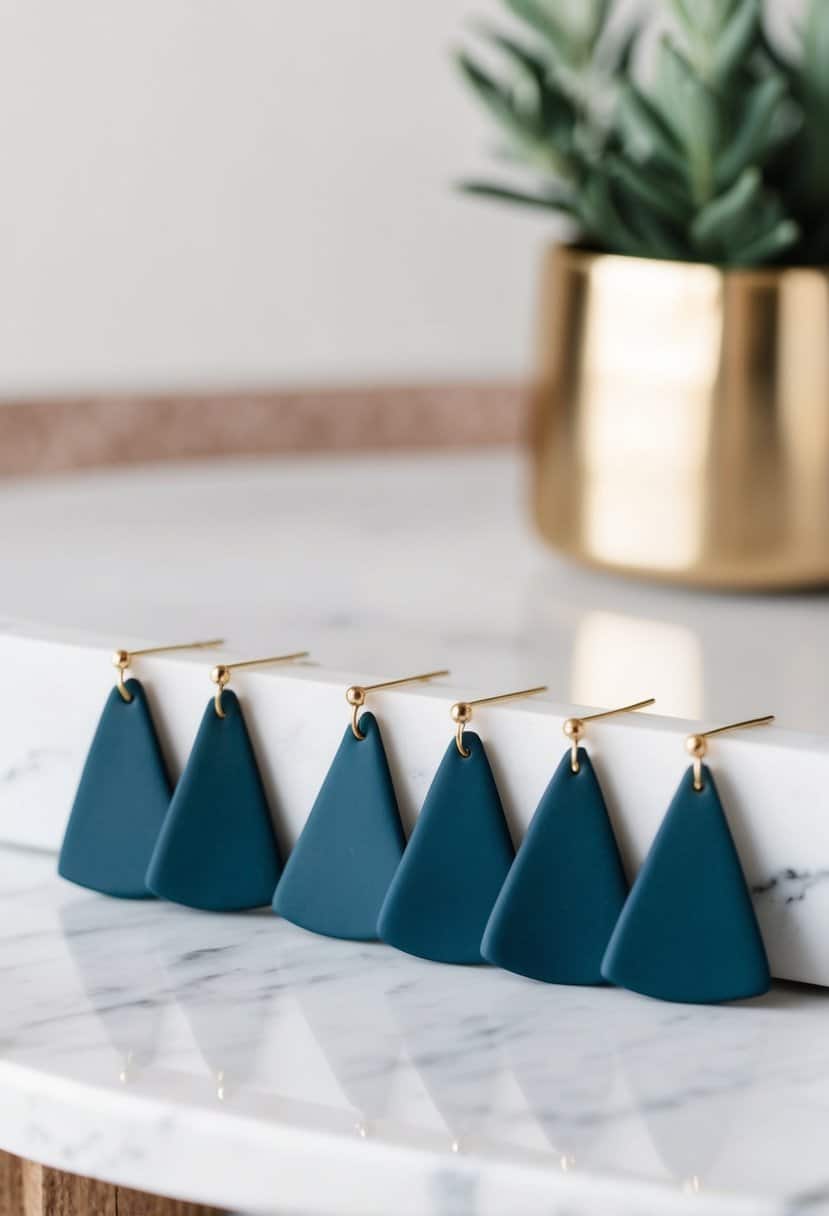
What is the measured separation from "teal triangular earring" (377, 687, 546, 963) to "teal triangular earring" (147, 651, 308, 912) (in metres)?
0.06

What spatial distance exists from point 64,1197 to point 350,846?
157 millimetres

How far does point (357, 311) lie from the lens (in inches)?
44.2

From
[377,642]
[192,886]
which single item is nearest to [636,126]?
[377,642]

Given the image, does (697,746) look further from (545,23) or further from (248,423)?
(248,423)

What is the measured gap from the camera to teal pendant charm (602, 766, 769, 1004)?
1.60 ft

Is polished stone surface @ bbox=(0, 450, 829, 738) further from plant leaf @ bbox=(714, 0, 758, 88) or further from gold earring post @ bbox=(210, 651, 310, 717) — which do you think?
plant leaf @ bbox=(714, 0, 758, 88)

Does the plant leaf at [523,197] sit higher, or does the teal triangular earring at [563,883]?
the plant leaf at [523,197]

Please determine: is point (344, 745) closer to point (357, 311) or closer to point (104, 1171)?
point (104, 1171)

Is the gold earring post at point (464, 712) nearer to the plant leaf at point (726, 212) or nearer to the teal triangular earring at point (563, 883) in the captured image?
the teal triangular earring at point (563, 883)

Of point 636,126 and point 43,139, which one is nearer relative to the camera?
point 636,126

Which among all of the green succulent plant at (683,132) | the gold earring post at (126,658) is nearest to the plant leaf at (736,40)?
the green succulent plant at (683,132)

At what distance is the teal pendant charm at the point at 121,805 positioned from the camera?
22.2 inches

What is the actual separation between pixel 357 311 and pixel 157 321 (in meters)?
0.16

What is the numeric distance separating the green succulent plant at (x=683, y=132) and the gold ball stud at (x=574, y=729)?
27cm
